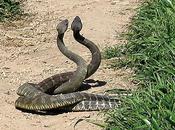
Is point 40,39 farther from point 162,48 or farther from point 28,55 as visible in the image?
point 162,48

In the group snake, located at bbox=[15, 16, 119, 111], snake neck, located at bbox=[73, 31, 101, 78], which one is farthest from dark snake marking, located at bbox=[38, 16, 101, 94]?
snake, located at bbox=[15, 16, 119, 111]

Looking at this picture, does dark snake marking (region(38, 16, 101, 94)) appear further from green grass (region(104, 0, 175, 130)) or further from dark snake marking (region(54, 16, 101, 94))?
green grass (region(104, 0, 175, 130))

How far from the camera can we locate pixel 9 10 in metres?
10.0

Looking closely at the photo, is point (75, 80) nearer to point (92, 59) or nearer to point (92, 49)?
point (92, 59)

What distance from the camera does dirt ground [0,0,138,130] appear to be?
6.13 meters

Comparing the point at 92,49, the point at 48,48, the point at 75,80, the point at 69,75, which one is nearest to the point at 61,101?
the point at 75,80

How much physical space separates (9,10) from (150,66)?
407cm

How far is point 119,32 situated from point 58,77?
2194 millimetres

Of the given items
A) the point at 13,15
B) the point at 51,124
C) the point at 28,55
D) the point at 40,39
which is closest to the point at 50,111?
the point at 51,124

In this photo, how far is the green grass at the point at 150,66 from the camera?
504cm

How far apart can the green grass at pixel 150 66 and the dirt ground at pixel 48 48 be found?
27cm

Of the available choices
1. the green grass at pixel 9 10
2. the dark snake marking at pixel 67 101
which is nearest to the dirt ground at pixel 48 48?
the dark snake marking at pixel 67 101

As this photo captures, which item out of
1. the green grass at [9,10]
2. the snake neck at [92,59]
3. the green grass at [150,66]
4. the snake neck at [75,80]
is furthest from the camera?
the green grass at [9,10]

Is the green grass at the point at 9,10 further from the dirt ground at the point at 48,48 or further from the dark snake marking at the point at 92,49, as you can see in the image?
the dark snake marking at the point at 92,49
